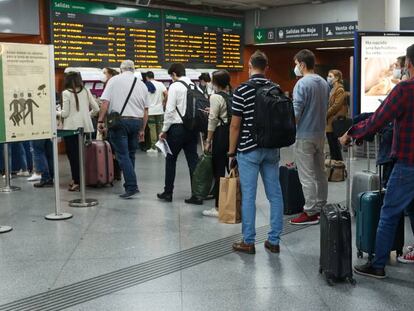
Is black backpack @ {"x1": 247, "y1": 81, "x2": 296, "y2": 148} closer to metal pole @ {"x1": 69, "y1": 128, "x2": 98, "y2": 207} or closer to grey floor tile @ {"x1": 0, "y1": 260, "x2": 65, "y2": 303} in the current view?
grey floor tile @ {"x1": 0, "y1": 260, "x2": 65, "y2": 303}

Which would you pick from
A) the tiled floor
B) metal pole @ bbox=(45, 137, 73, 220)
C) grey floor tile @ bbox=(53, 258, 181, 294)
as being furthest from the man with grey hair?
grey floor tile @ bbox=(53, 258, 181, 294)

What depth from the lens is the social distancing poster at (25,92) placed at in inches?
197

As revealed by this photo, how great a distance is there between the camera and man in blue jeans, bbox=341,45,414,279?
337 centimetres

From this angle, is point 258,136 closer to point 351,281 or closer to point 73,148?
point 351,281

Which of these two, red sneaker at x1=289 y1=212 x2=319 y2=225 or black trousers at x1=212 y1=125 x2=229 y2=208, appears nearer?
red sneaker at x1=289 y1=212 x2=319 y2=225

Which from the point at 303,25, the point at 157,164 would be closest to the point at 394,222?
the point at 157,164

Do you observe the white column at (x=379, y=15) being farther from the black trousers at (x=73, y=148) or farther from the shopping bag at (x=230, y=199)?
the black trousers at (x=73, y=148)

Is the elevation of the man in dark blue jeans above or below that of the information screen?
below

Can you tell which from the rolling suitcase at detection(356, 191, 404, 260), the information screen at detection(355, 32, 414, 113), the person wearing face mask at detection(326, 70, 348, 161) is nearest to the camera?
the rolling suitcase at detection(356, 191, 404, 260)

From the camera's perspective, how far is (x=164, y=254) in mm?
4336

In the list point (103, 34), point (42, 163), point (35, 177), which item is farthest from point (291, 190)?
point (103, 34)

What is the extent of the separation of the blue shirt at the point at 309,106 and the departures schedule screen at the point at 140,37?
6.13m

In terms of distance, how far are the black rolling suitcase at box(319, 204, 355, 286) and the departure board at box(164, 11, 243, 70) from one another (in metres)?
8.77

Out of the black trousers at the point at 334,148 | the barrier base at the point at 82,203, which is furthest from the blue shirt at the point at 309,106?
the black trousers at the point at 334,148
